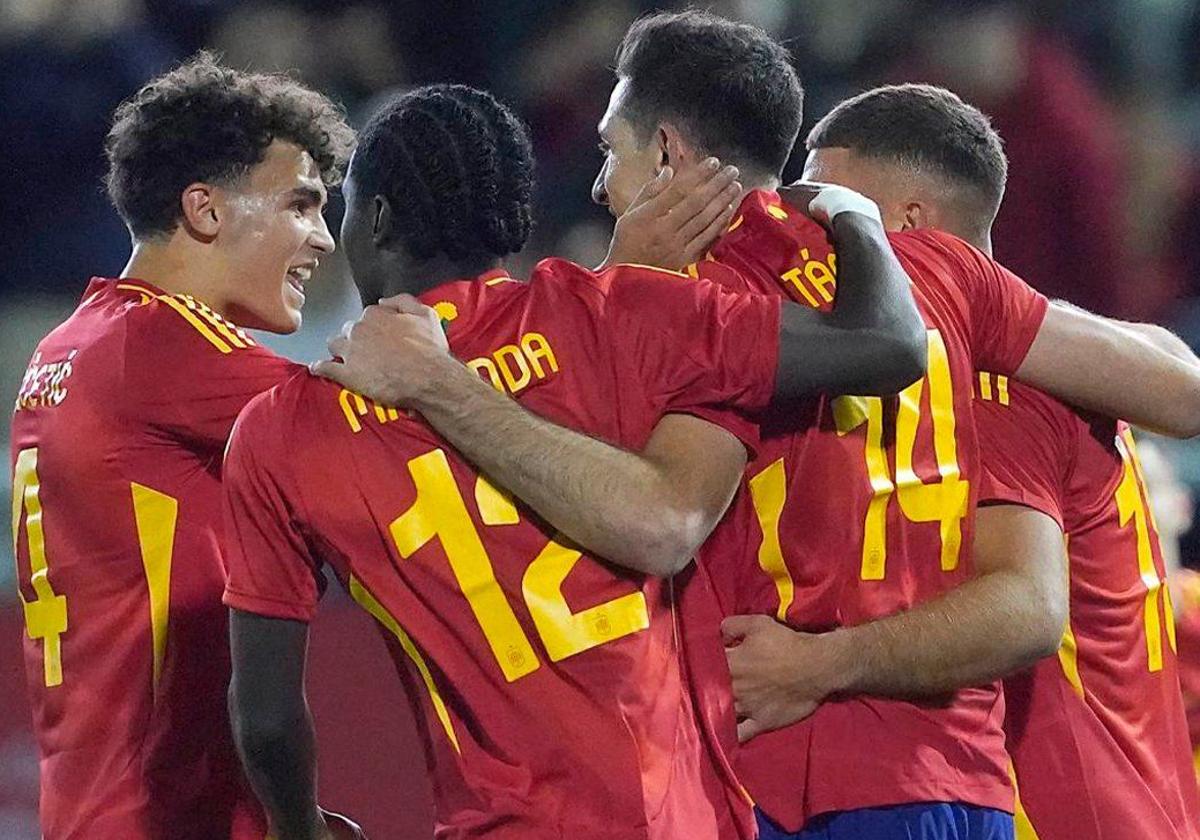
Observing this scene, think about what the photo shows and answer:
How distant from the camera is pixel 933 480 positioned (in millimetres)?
2361

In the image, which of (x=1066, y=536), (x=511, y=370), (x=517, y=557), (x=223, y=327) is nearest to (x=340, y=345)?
(x=511, y=370)

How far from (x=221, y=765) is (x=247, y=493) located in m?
0.76

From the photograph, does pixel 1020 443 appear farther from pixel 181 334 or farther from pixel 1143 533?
pixel 181 334

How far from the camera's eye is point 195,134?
2.95 metres

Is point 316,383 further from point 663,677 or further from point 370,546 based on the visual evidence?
point 663,677

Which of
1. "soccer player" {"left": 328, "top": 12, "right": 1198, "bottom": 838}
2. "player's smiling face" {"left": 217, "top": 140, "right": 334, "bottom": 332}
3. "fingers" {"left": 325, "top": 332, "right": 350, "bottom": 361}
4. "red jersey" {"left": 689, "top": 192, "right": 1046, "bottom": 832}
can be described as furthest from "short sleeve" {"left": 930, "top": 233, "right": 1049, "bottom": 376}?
"player's smiling face" {"left": 217, "top": 140, "right": 334, "bottom": 332}

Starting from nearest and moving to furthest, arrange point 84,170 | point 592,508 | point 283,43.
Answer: point 592,508
point 84,170
point 283,43

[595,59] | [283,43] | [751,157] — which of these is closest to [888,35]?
[595,59]

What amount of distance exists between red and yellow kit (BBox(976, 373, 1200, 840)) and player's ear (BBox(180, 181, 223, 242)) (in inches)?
50.2

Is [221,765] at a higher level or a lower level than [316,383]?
lower

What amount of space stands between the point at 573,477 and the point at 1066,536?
43.0 inches

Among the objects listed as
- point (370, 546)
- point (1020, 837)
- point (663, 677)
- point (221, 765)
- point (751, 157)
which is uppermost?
point (751, 157)

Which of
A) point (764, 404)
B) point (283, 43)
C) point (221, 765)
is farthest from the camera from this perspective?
point (283, 43)

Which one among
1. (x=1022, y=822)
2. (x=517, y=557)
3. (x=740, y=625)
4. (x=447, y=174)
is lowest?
(x=1022, y=822)
